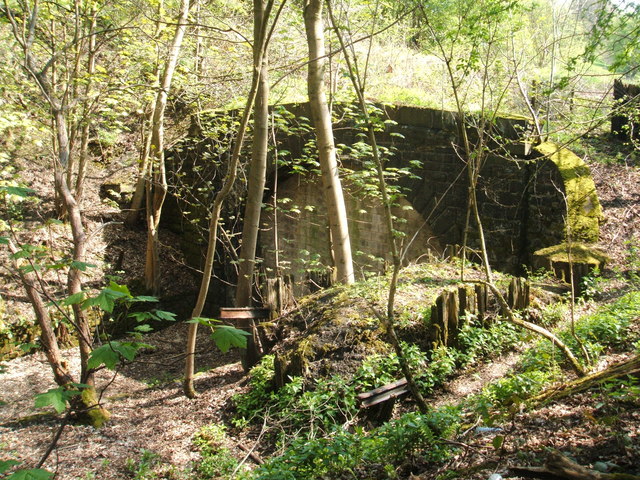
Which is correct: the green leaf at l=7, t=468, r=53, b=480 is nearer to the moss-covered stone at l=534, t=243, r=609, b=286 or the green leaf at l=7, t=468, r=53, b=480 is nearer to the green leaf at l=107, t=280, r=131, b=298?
the green leaf at l=107, t=280, r=131, b=298

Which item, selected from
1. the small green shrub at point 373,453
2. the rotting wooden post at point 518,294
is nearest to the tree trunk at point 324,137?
the rotting wooden post at point 518,294

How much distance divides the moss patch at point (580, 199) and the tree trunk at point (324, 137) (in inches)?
129

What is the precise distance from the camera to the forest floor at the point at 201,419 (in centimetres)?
288

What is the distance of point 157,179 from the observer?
32.5 ft

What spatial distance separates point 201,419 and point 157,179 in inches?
220

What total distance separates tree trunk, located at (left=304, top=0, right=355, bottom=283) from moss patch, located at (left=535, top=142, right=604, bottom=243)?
3.28 metres

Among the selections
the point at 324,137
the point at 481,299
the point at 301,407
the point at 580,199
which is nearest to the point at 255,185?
the point at 324,137

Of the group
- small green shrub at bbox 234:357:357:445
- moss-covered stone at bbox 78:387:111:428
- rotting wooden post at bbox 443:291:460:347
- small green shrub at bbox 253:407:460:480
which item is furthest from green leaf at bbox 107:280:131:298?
moss-covered stone at bbox 78:387:111:428

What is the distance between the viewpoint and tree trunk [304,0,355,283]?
702 centimetres

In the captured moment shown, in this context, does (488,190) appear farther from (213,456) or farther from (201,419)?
(213,456)

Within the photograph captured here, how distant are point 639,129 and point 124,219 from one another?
35.3 feet

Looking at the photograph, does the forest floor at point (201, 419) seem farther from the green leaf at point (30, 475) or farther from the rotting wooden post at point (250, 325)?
the green leaf at point (30, 475)

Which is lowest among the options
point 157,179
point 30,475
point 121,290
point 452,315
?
point 452,315

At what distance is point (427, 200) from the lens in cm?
941
